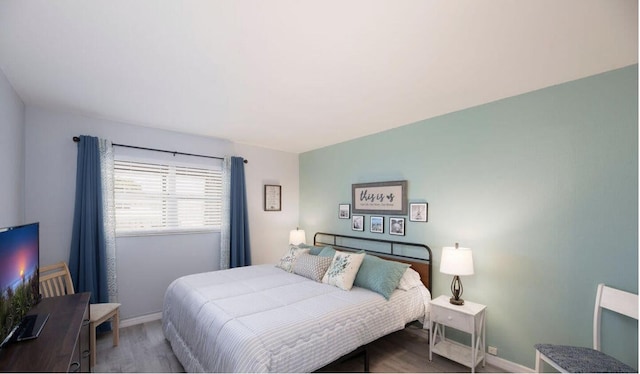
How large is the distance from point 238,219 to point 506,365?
350 centimetres

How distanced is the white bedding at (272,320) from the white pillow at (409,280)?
0.05 metres

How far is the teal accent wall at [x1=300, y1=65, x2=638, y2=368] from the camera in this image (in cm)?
201

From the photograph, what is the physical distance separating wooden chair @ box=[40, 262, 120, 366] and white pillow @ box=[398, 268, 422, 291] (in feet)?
9.47

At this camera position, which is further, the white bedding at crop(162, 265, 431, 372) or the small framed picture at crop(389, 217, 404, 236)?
the small framed picture at crop(389, 217, 404, 236)

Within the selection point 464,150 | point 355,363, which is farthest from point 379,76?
point 355,363

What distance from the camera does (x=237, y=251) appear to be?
4125 mm

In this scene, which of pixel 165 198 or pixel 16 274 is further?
pixel 165 198

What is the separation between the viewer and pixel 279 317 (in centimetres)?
208

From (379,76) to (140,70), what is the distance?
1798mm

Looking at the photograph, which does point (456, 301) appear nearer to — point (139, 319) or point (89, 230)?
point (139, 319)

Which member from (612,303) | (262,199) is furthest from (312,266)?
(612,303)

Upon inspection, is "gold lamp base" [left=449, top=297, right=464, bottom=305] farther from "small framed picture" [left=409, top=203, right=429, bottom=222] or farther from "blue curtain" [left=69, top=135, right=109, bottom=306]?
"blue curtain" [left=69, top=135, right=109, bottom=306]

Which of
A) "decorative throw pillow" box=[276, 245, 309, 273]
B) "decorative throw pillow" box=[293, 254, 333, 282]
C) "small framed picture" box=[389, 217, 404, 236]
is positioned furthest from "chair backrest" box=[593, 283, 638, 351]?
"decorative throw pillow" box=[276, 245, 309, 273]

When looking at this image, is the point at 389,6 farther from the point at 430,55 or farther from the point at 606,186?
the point at 606,186
